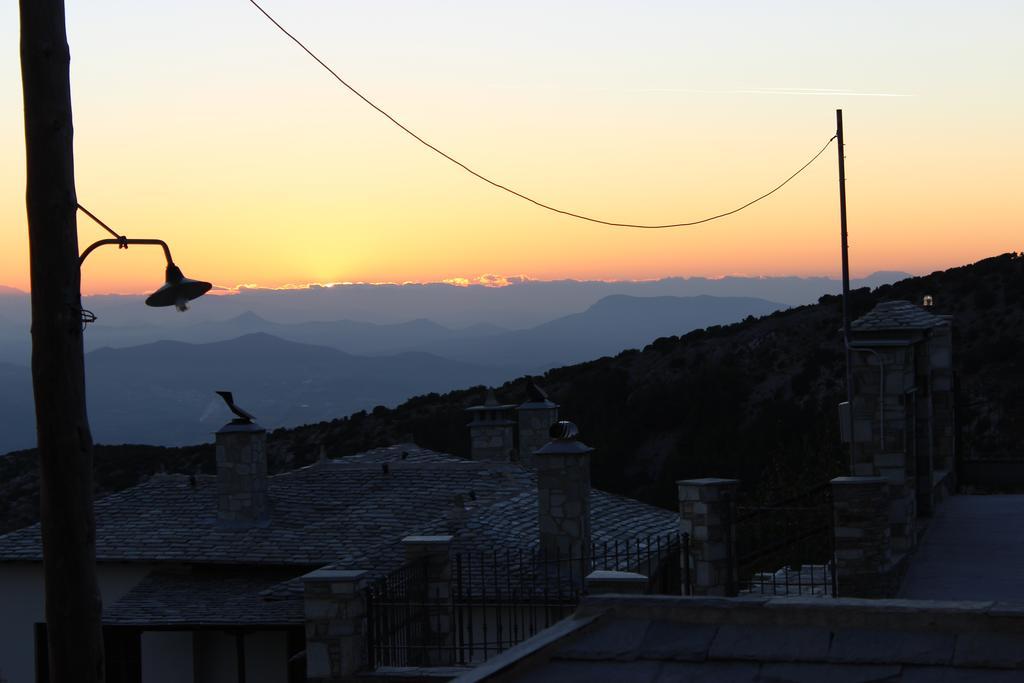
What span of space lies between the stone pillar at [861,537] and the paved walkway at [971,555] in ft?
1.13

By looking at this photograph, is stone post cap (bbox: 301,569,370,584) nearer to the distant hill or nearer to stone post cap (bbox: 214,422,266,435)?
stone post cap (bbox: 214,422,266,435)

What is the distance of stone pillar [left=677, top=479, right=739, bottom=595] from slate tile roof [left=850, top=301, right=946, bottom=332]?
3.05m

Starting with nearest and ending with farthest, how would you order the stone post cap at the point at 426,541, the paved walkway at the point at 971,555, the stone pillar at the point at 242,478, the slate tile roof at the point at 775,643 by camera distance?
the slate tile roof at the point at 775,643
the paved walkway at the point at 971,555
the stone post cap at the point at 426,541
the stone pillar at the point at 242,478

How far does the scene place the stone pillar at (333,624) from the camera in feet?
52.9

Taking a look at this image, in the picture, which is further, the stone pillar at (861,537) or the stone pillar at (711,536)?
the stone pillar at (711,536)

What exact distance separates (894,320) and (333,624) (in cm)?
804

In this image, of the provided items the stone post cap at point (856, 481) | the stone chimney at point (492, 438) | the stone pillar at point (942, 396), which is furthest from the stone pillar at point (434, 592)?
the stone chimney at point (492, 438)

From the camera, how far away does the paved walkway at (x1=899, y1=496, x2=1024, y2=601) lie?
14.2 m

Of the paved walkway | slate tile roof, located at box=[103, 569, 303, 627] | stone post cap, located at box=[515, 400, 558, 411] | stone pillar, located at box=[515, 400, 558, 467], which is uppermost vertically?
stone post cap, located at box=[515, 400, 558, 411]

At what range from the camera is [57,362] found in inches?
325

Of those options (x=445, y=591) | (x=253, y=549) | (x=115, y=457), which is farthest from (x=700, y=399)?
(x=445, y=591)

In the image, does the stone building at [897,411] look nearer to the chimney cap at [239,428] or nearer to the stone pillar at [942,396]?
the stone pillar at [942,396]

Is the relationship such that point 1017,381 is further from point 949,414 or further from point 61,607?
point 61,607

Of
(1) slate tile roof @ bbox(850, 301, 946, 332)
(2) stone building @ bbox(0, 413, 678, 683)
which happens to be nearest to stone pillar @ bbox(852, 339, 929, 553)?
(1) slate tile roof @ bbox(850, 301, 946, 332)
